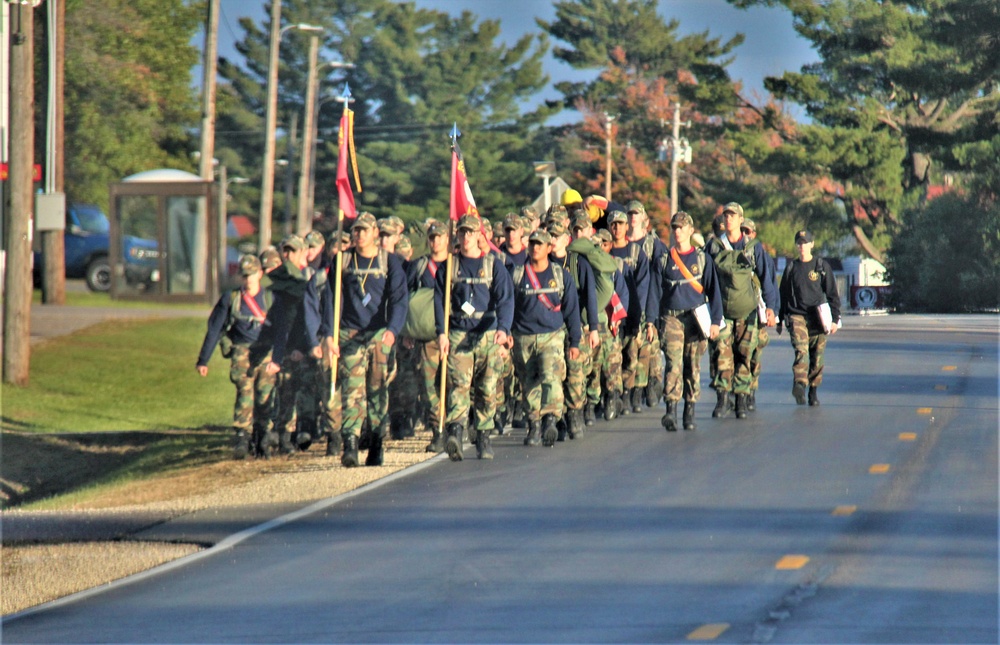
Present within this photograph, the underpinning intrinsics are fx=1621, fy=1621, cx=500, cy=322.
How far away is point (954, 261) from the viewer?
149ft

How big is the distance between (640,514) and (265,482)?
3.70m

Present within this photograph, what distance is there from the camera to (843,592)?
8141 mm

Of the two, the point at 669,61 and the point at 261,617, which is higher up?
the point at 669,61

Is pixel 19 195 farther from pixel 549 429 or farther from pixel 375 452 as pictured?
pixel 549 429

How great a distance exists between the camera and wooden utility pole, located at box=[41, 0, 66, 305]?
31.7 m

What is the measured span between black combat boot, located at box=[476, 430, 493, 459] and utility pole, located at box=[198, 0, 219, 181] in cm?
2095

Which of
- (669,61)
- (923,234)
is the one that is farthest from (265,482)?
(669,61)

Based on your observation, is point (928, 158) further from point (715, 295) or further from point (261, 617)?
point (261, 617)

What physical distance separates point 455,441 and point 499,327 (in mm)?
975

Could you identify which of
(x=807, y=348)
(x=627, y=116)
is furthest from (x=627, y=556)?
(x=627, y=116)

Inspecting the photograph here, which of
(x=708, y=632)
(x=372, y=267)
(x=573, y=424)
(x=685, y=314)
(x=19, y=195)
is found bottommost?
(x=708, y=632)

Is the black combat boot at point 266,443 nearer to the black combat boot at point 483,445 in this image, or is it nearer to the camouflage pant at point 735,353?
the black combat boot at point 483,445

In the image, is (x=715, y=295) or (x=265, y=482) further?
(x=715, y=295)

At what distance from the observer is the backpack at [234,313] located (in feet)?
47.2
